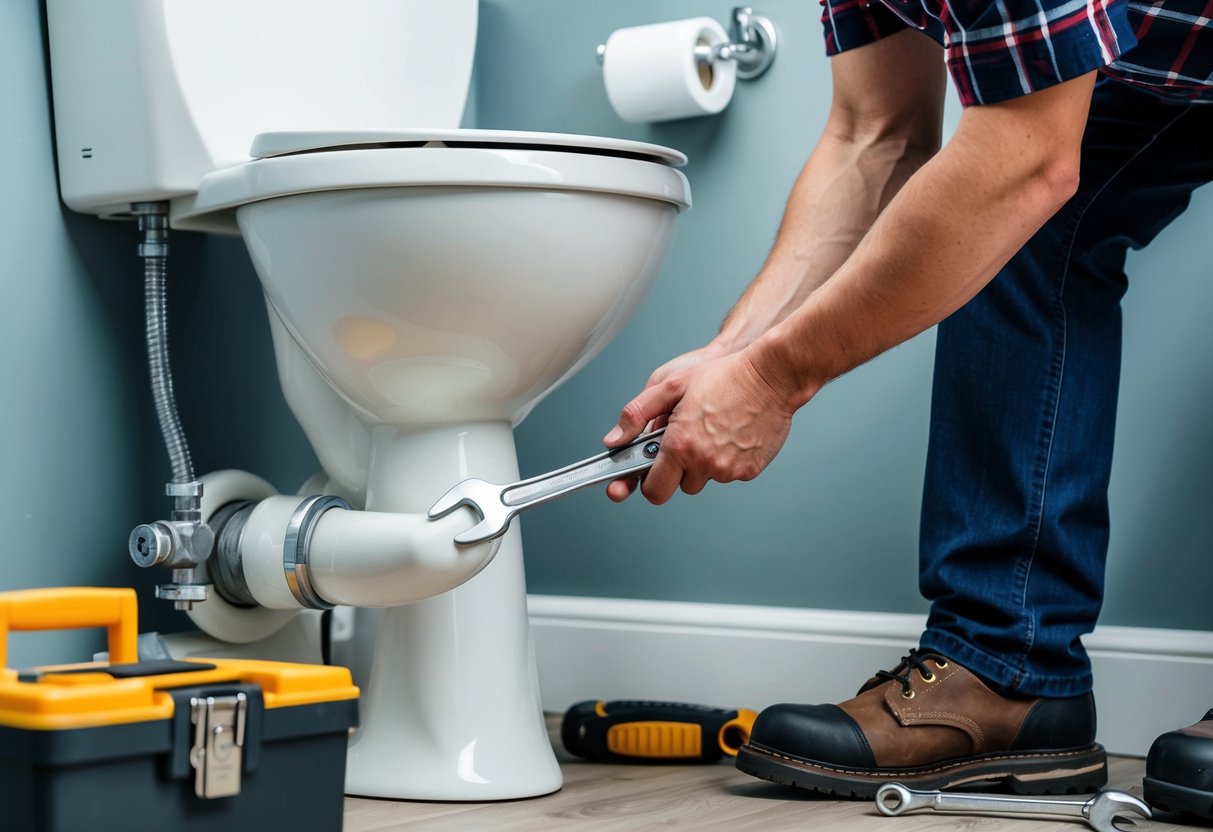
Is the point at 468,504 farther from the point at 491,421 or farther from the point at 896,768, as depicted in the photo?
the point at 896,768

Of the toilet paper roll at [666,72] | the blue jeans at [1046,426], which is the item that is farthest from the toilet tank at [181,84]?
the blue jeans at [1046,426]

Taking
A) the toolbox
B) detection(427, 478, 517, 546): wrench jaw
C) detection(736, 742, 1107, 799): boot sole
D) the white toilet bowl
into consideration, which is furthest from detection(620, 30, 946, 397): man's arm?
the toolbox

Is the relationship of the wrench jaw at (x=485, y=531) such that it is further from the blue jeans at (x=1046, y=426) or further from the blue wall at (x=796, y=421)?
the blue wall at (x=796, y=421)

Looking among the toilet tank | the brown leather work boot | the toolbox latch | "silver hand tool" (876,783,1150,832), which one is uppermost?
the toilet tank

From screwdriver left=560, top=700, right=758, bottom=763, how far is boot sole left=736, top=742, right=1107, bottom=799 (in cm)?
13

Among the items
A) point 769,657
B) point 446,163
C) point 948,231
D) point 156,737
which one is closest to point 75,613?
point 156,737

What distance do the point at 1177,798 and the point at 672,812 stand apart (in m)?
0.36

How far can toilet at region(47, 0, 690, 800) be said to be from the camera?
1.01 meters

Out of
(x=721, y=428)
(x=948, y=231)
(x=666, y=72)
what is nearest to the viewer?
(x=948, y=231)

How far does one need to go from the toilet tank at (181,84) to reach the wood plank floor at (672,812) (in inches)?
23.3

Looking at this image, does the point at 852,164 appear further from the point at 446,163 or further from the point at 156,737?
the point at 156,737

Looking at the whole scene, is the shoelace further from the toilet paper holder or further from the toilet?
the toilet paper holder

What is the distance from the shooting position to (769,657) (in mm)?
1412

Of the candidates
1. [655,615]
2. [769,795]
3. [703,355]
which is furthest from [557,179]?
[655,615]
